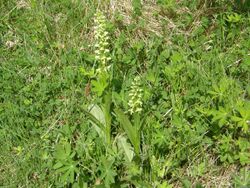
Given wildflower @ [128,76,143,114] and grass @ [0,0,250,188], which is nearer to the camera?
wildflower @ [128,76,143,114]

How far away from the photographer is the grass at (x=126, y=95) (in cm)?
303

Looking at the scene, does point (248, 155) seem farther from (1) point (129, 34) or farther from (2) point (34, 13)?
(2) point (34, 13)

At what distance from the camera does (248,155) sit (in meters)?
2.96

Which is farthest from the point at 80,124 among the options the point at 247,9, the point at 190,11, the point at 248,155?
the point at 247,9

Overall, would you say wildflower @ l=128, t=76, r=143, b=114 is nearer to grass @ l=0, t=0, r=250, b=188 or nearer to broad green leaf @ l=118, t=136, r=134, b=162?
grass @ l=0, t=0, r=250, b=188

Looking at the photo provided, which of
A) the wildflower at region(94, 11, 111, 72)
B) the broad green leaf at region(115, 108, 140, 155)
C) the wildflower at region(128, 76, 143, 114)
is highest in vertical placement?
the wildflower at region(94, 11, 111, 72)

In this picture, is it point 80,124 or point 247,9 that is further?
point 247,9

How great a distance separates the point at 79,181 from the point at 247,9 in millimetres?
2302

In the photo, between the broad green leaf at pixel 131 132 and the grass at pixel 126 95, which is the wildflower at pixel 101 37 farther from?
the broad green leaf at pixel 131 132

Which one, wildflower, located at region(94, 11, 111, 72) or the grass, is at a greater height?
wildflower, located at region(94, 11, 111, 72)

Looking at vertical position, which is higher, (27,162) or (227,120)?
(227,120)

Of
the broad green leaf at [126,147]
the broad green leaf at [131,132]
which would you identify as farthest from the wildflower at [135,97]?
the broad green leaf at [126,147]

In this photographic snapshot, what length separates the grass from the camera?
3.03m

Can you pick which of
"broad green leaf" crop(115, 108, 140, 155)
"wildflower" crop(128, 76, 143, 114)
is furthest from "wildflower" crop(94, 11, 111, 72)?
"broad green leaf" crop(115, 108, 140, 155)
